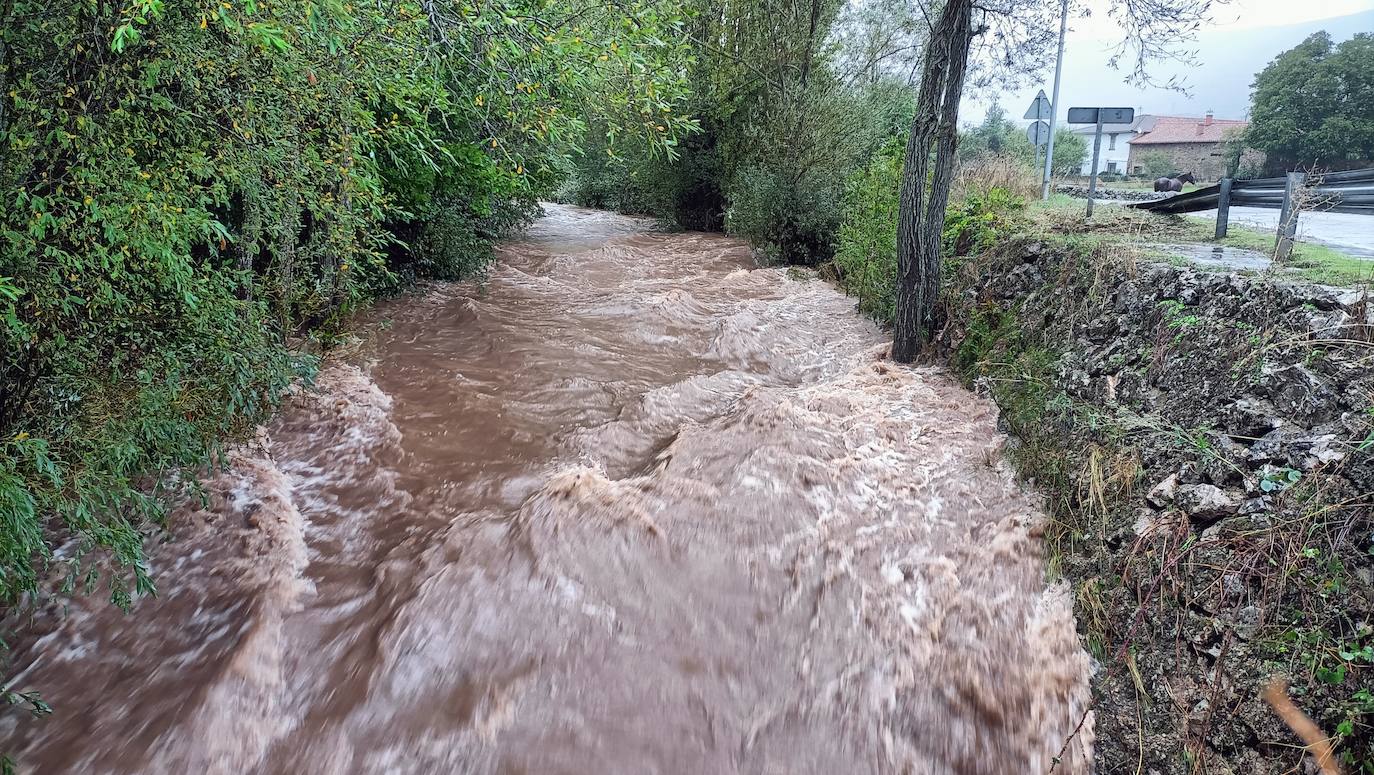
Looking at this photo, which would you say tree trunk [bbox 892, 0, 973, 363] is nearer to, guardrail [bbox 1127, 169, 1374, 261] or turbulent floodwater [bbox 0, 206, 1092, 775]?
turbulent floodwater [bbox 0, 206, 1092, 775]

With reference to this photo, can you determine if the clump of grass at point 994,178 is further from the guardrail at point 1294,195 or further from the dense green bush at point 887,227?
the guardrail at point 1294,195

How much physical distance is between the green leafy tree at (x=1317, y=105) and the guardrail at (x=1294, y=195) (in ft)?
36.0

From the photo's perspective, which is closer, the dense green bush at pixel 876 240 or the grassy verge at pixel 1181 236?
the grassy verge at pixel 1181 236

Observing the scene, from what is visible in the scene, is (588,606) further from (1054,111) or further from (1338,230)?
(1054,111)

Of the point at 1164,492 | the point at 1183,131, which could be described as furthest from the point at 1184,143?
the point at 1164,492

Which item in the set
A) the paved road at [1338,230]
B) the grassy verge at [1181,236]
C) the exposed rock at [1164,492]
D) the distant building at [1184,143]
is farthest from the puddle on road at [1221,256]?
the distant building at [1184,143]

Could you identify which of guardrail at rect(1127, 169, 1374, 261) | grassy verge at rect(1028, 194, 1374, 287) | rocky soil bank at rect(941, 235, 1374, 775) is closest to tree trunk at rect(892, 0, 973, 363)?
grassy verge at rect(1028, 194, 1374, 287)

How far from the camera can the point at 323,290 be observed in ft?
22.9

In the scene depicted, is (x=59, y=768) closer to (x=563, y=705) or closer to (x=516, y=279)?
(x=563, y=705)

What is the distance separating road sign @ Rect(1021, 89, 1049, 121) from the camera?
40.9ft

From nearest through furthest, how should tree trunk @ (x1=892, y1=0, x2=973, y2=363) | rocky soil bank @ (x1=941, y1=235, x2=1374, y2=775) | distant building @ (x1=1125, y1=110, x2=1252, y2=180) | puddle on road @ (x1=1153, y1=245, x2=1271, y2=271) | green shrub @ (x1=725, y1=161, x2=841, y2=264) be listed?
rocky soil bank @ (x1=941, y1=235, x2=1374, y2=775)
puddle on road @ (x1=1153, y1=245, x2=1271, y2=271)
tree trunk @ (x1=892, y1=0, x2=973, y2=363)
green shrub @ (x1=725, y1=161, x2=841, y2=264)
distant building @ (x1=1125, y1=110, x2=1252, y2=180)

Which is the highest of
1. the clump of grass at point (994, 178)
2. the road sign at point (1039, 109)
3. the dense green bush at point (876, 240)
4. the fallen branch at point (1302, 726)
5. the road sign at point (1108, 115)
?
the road sign at point (1039, 109)

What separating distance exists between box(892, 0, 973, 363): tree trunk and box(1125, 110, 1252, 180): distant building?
2909 centimetres

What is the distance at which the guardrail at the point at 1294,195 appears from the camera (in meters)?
4.97
